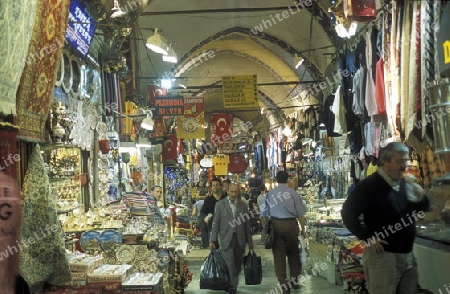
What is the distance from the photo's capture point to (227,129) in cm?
2330

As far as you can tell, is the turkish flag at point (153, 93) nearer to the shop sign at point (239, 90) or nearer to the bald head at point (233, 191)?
the shop sign at point (239, 90)

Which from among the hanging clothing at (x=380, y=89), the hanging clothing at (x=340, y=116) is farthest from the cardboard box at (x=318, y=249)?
the hanging clothing at (x=380, y=89)

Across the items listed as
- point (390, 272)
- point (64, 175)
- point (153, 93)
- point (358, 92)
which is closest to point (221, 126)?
point (153, 93)

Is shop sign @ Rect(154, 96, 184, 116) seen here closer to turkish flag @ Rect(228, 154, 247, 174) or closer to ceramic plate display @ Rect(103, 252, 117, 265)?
ceramic plate display @ Rect(103, 252, 117, 265)

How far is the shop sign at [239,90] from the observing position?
51.6 ft

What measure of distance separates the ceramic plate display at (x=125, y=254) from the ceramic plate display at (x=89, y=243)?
230 mm

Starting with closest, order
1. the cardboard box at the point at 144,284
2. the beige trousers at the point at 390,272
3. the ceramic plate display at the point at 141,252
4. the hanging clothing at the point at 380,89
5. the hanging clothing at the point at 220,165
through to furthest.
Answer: the beige trousers at the point at 390,272 → the cardboard box at the point at 144,284 → the ceramic plate display at the point at 141,252 → the hanging clothing at the point at 380,89 → the hanging clothing at the point at 220,165

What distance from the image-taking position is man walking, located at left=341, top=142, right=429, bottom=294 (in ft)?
12.4

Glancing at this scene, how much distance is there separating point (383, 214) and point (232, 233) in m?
3.83

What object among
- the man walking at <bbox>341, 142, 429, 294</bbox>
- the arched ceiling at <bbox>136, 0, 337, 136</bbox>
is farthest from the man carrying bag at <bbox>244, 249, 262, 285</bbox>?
the arched ceiling at <bbox>136, 0, 337, 136</bbox>

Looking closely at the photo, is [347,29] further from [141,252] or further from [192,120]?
[192,120]

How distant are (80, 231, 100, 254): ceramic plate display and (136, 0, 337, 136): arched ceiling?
835cm

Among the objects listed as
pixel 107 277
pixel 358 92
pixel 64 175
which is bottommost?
pixel 107 277

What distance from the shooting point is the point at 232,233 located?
743cm
